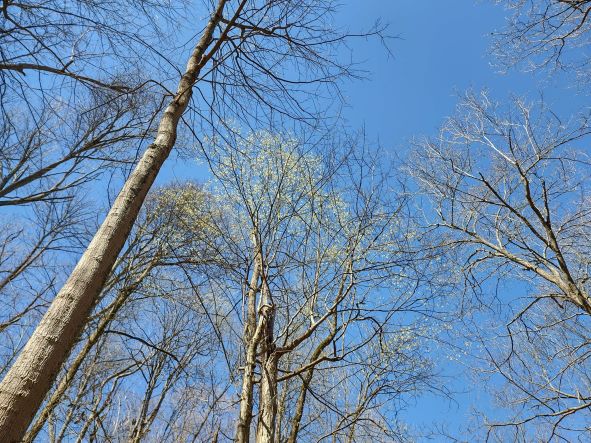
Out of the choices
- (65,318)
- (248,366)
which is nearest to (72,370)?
(248,366)

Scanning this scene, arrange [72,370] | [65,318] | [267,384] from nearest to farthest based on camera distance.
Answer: [65,318] < [267,384] < [72,370]

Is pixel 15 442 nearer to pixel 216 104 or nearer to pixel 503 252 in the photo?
pixel 216 104

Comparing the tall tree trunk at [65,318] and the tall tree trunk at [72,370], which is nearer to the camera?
the tall tree trunk at [65,318]

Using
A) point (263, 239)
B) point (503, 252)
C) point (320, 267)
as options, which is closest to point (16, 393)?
point (263, 239)

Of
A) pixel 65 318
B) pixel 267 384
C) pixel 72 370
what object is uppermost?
pixel 72 370

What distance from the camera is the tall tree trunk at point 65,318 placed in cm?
121

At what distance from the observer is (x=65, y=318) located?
142 cm

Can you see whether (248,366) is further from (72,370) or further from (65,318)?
(72,370)

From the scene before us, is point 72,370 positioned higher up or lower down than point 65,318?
higher up

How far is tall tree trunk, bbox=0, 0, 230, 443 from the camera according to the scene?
121cm

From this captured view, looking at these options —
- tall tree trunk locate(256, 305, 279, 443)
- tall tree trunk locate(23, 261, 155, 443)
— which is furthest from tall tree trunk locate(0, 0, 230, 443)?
tall tree trunk locate(23, 261, 155, 443)

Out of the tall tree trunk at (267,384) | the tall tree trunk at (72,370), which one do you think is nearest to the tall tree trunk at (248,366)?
the tall tree trunk at (267,384)

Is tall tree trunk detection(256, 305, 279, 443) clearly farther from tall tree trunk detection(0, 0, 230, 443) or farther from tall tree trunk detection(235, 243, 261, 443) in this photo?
tall tree trunk detection(0, 0, 230, 443)

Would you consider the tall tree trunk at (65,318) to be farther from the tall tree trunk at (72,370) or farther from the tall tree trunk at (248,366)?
the tall tree trunk at (72,370)
